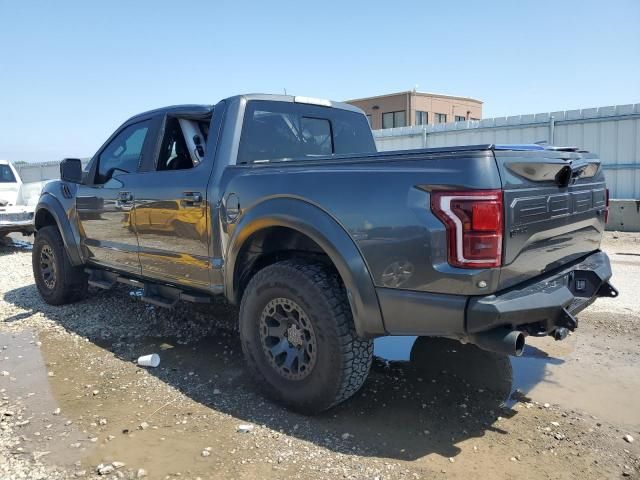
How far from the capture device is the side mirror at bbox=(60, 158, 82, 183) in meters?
5.26

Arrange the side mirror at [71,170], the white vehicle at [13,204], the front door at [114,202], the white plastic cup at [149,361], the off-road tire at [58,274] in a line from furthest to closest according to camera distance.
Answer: the white vehicle at [13,204]
the off-road tire at [58,274]
the side mirror at [71,170]
the front door at [114,202]
the white plastic cup at [149,361]

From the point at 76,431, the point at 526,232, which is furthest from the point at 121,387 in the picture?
the point at 526,232

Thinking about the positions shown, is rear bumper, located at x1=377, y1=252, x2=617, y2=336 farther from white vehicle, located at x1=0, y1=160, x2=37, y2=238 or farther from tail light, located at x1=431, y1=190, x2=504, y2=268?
white vehicle, located at x1=0, y1=160, x2=37, y2=238

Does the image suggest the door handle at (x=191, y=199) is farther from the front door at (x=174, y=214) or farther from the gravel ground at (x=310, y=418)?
the gravel ground at (x=310, y=418)

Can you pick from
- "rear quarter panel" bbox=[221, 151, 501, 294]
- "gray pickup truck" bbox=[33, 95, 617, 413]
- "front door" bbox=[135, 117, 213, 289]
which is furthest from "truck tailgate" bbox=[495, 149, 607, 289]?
"front door" bbox=[135, 117, 213, 289]

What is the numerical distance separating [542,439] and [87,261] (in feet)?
15.1

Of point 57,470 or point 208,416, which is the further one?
point 208,416

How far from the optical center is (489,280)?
8.61ft

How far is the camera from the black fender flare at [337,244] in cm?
292

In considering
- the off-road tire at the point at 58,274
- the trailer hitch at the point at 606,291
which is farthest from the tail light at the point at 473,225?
the off-road tire at the point at 58,274

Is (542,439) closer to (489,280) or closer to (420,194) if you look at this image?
(489,280)

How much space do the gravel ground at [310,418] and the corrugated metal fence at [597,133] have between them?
8777 mm

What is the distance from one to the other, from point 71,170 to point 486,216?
430 cm

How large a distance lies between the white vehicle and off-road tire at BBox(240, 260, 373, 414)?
9023 millimetres
